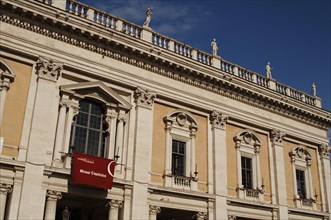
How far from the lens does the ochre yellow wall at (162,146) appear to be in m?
20.7

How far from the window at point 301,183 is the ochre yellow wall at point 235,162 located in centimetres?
301

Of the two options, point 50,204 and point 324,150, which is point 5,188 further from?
point 324,150

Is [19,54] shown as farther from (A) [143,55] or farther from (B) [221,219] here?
(B) [221,219]

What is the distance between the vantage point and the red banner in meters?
17.8

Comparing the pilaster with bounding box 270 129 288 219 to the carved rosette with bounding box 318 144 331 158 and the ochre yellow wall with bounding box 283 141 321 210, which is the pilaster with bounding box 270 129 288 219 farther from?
the carved rosette with bounding box 318 144 331 158

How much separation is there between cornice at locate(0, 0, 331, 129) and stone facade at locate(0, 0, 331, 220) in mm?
53

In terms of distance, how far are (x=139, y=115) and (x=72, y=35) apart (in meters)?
4.95

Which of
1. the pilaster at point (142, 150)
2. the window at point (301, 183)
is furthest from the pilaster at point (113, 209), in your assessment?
the window at point (301, 183)

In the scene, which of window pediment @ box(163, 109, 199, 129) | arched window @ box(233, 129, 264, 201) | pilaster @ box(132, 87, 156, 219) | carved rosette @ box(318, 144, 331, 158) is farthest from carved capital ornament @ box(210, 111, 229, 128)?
carved rosette @ box(318, 144, 331, 158)

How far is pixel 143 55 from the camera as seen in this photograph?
2142cm

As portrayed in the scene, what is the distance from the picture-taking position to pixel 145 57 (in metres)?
21.5

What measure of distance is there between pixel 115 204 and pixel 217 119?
313 inches

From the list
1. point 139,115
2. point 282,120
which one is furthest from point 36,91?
point 282,120

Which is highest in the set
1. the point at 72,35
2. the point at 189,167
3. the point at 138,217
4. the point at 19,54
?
the point at 72,35
